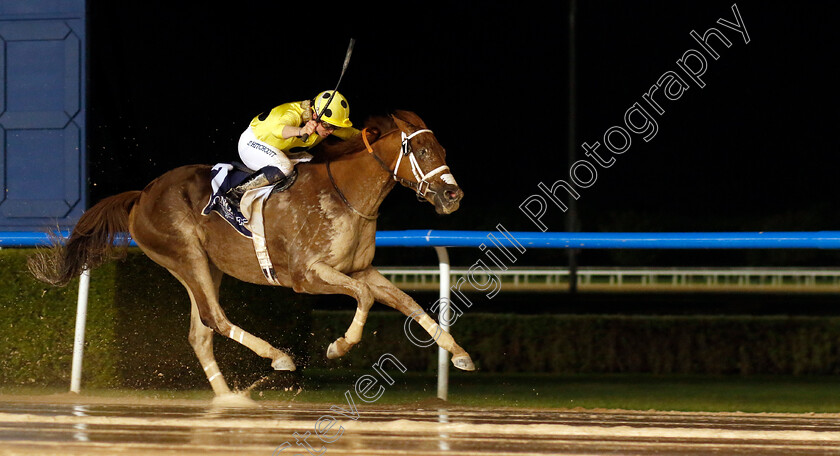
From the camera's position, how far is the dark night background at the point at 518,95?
8547 millimetres

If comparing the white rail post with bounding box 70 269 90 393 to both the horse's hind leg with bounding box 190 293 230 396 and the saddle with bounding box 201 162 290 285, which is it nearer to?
the horse's hind leg with bounding box 190 293 230 396

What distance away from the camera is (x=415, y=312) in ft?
13.3

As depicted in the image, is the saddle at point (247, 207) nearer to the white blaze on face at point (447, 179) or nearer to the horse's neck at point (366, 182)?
the horse's neck at point (366, 182)

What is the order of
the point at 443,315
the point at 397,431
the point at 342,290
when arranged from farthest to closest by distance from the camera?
the point at 443,315
the point at 342,290
the point at 397,431

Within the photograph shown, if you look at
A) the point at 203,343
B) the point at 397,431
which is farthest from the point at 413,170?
the point at 203,343

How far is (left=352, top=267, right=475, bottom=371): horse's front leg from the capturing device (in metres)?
4.00

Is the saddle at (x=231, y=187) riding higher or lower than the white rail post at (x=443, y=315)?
higher

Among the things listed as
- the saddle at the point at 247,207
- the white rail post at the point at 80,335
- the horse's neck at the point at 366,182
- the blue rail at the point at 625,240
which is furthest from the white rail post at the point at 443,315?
the white rail post at the point at 80,335

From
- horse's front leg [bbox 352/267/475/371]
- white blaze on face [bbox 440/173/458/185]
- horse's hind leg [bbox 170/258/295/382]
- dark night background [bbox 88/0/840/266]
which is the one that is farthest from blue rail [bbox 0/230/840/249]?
dark night background [bbox 88/0/840/266]

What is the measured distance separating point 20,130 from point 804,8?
35.7ft

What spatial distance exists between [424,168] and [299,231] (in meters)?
0.63

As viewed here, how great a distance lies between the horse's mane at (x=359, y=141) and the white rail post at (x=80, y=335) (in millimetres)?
1501

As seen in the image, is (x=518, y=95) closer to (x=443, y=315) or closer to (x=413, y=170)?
(x=443, y=315)

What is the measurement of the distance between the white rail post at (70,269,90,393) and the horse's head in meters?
A: 1.94
